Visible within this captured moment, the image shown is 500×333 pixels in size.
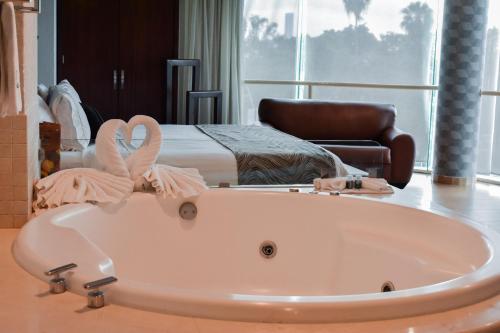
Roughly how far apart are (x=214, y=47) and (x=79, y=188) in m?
5.25

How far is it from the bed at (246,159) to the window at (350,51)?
3.18 metres

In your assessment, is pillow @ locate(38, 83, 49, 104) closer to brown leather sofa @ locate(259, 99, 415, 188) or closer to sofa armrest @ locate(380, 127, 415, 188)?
brown leather sofa @ locate(259, 99, 415, 188)

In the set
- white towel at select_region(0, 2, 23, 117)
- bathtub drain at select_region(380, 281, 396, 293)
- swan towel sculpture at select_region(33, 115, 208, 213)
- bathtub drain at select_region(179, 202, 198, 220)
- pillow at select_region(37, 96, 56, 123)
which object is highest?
white towel at select_region(0, 2, 23, 117)

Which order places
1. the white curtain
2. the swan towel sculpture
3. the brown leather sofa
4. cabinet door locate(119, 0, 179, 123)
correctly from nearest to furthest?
the swan towel sculpture → the brown leather sofa → cabinet door locate(119, 0, 179, 123) → the white curtain

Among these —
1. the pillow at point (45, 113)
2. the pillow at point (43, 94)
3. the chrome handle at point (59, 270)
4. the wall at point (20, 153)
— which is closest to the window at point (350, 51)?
the pillow at point (43, 94)

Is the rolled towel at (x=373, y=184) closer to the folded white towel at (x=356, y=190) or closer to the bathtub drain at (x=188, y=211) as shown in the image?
the folded white towel at (x=356, y=190)

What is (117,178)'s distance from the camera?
2.89 meters

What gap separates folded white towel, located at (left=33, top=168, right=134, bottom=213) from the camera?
2604 millimetres

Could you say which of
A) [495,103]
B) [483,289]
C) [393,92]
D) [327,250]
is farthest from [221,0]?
[483,289]

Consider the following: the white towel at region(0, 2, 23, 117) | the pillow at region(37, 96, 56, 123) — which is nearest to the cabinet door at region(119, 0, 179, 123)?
the pillow at region(37, 96, 56, 123)

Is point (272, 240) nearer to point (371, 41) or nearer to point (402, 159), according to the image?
point (402, 159)

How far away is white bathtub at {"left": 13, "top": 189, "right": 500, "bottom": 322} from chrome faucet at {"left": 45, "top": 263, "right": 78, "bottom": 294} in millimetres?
212

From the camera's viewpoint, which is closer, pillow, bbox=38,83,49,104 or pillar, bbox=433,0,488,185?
pillow, bbox=38,83,49,104

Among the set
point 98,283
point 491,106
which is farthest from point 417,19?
point 98,283
